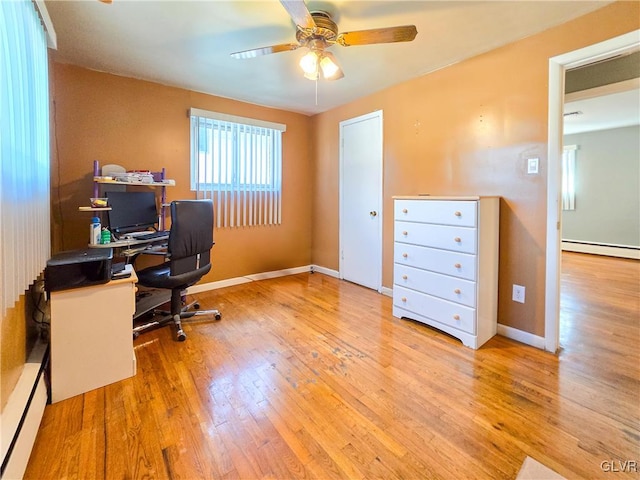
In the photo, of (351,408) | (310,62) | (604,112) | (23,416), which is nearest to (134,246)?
(23,416)

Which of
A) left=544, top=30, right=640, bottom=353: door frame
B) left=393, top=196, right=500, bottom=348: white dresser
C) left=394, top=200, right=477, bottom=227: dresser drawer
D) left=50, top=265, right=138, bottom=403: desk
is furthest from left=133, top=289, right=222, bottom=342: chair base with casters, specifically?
left=544, top=30, right=640, bottom=353: door frame

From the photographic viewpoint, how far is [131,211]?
275 cm

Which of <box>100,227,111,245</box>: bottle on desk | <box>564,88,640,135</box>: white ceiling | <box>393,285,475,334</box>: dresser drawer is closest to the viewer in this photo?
<box>393,285,475,334</box>: dresser drawer

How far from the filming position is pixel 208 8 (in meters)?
1.87

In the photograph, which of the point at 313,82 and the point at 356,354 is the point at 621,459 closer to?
the point at 356,354

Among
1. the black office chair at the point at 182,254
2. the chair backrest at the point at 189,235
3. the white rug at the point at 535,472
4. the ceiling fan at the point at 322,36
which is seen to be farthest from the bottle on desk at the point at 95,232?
the white rug at the point at 535,472

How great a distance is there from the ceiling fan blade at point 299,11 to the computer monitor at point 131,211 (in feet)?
6.94

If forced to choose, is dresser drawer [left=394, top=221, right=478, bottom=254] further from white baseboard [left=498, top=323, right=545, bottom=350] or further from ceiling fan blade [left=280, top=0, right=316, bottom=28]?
ceiling fan blade [left=280, top=0, right=316, bottom=28]

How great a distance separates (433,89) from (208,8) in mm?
2021

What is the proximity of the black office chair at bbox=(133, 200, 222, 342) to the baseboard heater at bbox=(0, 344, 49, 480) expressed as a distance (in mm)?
759

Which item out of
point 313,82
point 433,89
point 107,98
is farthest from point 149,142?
point 433,89

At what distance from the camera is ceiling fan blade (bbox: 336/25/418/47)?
164 cm

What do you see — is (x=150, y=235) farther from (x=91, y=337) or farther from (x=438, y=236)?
(x=438, y=236)

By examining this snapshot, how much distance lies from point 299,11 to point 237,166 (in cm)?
239
